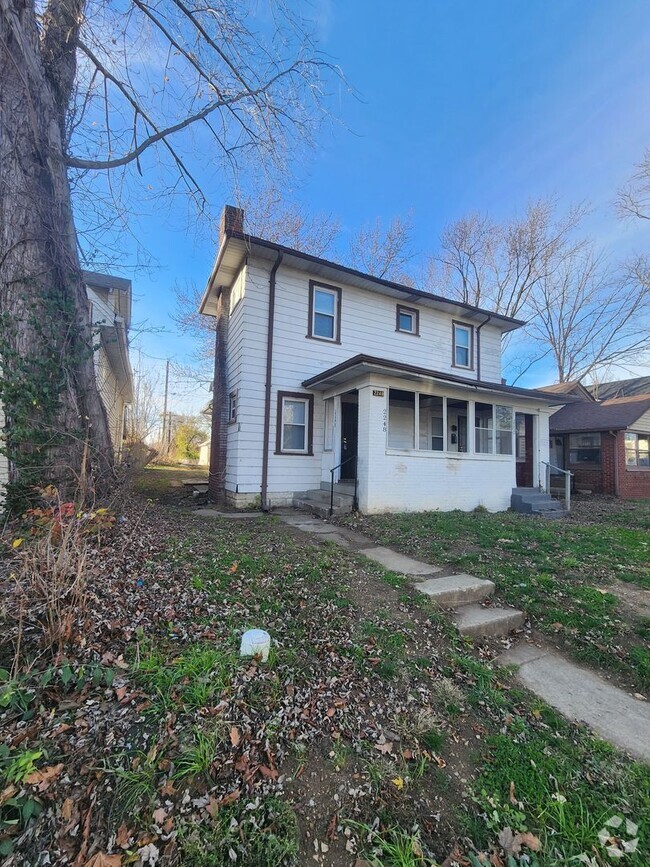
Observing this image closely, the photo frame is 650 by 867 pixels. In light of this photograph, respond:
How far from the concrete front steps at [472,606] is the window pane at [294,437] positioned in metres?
5.73

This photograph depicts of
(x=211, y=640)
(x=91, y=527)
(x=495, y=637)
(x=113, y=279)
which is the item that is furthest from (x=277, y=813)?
(x=113, y=279)

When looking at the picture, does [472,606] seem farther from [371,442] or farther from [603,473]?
[603,473]

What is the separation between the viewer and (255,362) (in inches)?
346

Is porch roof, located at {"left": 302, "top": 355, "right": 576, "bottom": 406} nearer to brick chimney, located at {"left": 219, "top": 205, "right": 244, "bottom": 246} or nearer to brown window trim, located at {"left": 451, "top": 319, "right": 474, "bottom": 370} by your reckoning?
brown window trim, located at {"left": 451, "top": 319, "right": 474, "bottom": 370}

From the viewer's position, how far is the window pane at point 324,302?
32.0ft

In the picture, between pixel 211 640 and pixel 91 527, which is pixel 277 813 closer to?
pixel 211 640

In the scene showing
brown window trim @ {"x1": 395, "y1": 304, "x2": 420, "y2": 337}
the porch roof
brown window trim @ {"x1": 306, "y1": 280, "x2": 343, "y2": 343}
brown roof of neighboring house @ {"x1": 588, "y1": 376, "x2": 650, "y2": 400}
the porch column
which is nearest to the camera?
the porch roof

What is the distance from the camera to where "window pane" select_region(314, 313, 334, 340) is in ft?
32.0

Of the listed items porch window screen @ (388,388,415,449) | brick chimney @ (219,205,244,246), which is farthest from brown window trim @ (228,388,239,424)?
porch window screen @ (388,388,415,449)

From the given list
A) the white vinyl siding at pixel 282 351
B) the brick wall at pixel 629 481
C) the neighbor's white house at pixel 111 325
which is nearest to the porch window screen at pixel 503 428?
the white vinyl siding at pixel 282 351

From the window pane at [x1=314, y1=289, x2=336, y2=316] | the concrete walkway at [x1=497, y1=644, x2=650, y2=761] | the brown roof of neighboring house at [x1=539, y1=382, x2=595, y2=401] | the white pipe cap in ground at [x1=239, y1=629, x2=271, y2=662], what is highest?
the window pane at [x1=314, y1=289, x2=336, y2=316]

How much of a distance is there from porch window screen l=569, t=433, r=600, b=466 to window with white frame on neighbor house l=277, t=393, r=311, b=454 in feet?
41.3

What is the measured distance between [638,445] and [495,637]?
1627 centimetres

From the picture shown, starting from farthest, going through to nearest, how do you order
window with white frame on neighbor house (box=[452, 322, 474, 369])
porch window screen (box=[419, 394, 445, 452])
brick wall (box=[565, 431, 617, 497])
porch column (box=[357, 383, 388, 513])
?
brick wall (box=[565, 431, 617, 497]) < window with white frame on neighbor house (box=[452, 322, 474, 369]) < porch window screen (box=[419, 394, 445, 452]) < porch column (box=[357, 383, 388, 513])
